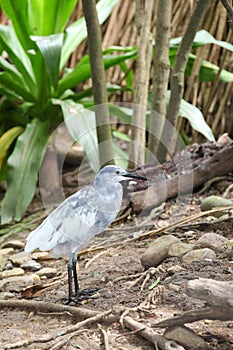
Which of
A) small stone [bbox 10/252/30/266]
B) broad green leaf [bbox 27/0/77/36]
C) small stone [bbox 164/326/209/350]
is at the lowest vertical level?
small stone [bbox 10/252/30/266]

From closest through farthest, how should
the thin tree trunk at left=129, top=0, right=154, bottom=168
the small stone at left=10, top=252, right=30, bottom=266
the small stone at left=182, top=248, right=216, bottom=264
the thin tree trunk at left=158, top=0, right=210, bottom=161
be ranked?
the small stone at left=182, top=248, right=216, bottom=264 → the small stone at left=10, top=252, right=30, bottom=266 → the thin tree trunk at left=158, top=0, right=210, bottom=161 → the thin tree trunk at left=129, top=0, right=154, bottom=168

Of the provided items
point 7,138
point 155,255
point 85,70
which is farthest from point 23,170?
point 155,255

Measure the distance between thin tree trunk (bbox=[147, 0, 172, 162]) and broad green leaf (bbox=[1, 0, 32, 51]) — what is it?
109 centimetres

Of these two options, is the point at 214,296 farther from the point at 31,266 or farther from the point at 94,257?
the point at 31,266

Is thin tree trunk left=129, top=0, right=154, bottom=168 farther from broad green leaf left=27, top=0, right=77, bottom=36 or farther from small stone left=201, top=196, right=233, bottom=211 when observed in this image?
broad green leaf left=27, top=0, right=77, bottom=36

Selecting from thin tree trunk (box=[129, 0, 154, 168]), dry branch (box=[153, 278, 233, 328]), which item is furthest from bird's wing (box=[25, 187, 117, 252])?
thin tree trunk (box=[129, 0, 154, 168])

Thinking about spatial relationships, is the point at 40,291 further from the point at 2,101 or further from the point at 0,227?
the point at 2,101

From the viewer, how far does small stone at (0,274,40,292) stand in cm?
272

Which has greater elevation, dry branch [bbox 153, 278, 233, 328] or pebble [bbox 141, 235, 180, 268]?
dry branch [bbox 153, 278, 233, 328]

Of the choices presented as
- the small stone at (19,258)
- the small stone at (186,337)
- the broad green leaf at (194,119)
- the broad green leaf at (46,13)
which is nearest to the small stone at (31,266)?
the small stone at (19,258)

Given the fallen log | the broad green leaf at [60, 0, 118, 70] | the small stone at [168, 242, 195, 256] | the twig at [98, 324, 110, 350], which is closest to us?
the twig at [98, 324, 110, 350]

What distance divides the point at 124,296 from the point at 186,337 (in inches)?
19.8

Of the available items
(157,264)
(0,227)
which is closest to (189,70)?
(0,227)

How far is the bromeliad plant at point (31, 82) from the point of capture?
4164 millimetres
